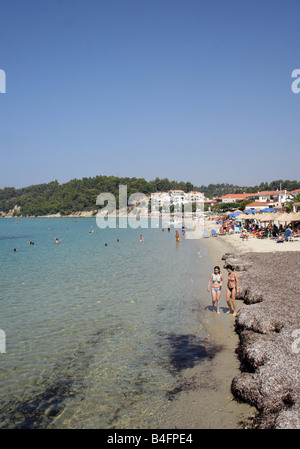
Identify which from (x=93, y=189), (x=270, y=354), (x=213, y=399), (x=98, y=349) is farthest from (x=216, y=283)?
(x=93, y=189)

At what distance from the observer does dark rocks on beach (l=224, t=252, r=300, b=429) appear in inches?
203

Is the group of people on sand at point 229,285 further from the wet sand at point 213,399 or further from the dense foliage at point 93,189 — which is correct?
the dense foliage at point 93,189

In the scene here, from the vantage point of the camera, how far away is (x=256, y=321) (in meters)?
8.62

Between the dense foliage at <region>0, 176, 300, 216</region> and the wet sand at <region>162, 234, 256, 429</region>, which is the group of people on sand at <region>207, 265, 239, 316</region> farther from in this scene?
the dense foliage at <region>0, 176, 300, 216</region>

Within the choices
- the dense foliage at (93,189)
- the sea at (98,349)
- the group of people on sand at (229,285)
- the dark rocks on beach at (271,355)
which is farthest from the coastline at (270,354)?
the dense foliage at (93,189)

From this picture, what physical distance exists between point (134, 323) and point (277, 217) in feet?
75.6

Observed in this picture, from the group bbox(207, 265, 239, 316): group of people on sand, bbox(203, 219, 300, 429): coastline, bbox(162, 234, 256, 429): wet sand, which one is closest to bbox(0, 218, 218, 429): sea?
bbox(162, 234, 256, 429): wet sand

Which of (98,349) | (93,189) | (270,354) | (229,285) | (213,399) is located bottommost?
(98,349)

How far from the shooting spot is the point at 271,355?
637cm

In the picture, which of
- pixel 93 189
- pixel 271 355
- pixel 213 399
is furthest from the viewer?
pixel 93 189

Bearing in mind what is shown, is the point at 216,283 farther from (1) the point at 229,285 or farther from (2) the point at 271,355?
(2) the point at 271,355

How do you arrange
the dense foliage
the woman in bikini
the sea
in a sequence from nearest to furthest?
the sea < the woman in bikini < the dense foliage
